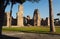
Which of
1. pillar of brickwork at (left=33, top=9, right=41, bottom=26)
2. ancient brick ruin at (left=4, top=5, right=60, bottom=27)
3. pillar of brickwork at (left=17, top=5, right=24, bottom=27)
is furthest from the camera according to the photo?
pillar of brickwork at (left=33, top=9, right=41, bottom=26)

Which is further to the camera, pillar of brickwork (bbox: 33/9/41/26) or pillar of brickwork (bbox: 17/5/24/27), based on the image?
pillar of brickwork (bbox: 33/9/41/26)

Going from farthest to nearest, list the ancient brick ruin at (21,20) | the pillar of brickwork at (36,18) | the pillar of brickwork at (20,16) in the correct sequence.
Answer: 1. the pillar of brickwork at (36,18)
2. the pillar of brickwork at (20,16)
3. the ancient brick ruin at (21,20)

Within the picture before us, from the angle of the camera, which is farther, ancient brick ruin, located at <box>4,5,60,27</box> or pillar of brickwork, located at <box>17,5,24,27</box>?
pillar of brickwork, located at <box>17,5,24,27</box>

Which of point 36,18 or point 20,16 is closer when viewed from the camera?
point 20,16

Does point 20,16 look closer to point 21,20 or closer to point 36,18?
point 21,20

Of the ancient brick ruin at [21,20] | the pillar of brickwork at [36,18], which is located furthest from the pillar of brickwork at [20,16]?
the pillar of brickwork at [36,18]

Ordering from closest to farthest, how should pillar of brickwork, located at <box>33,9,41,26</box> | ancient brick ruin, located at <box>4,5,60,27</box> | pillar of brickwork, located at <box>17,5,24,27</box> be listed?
ancient brick ruin, located at <box>4,5,60,27</box>, pillar of brickwork, located at <box>17,5,24,27</box>, pillar of brickwork, located at <box>33,9,41,26</box>

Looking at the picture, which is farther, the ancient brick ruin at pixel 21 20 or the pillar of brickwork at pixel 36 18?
the pillar of brickwork at pixel 36 18

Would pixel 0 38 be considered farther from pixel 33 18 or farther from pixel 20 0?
pixel 33 18

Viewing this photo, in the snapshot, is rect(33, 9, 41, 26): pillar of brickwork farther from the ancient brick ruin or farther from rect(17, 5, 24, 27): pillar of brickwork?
rect(17, 5, 24, 27): pillar of brickwork

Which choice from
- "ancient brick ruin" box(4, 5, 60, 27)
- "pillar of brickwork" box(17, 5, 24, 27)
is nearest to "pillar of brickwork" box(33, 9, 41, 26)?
"ancient brick ruin" box(4, 5, 60, 27)

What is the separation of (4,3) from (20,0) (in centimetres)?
404

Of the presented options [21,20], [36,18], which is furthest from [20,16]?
[36,18]

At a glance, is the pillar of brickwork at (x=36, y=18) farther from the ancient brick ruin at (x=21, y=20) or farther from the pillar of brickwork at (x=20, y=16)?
the pillar of brickwork at (x=20, y=16)
